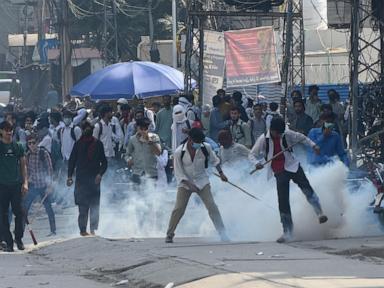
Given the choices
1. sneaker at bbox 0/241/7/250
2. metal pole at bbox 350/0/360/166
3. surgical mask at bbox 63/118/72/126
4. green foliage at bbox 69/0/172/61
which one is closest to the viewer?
sneaker at bbox 0/241/7/250

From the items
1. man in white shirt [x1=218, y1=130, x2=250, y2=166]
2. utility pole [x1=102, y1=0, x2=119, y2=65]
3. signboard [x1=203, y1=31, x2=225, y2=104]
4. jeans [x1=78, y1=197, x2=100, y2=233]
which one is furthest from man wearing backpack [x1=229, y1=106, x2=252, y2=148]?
utility pole [x1=102, y1=0, x2=119, y2=65]

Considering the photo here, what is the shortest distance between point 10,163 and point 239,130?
19.3 ft

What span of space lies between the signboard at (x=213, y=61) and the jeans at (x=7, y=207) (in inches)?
490

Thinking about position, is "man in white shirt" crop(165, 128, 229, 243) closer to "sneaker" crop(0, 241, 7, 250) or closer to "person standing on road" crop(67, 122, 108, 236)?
"person standing on road" crop(67, 122, 108, 236)

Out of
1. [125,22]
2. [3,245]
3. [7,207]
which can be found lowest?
[3,245]

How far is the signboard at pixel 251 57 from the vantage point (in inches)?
1075

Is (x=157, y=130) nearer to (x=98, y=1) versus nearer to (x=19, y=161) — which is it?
(x=19, y=161)

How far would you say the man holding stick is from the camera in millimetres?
14531

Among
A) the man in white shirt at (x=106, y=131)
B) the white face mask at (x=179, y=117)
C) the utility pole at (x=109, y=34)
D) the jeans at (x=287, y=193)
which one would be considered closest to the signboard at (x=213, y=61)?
the man in white shirt at (x=106, y=131)

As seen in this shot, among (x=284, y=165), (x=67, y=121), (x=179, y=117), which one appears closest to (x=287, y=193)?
(x=284, y=165)

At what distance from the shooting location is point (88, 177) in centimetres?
1656

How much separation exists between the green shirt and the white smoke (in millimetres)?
2219

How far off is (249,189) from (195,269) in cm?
457

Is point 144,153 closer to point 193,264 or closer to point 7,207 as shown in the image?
point 7,207
